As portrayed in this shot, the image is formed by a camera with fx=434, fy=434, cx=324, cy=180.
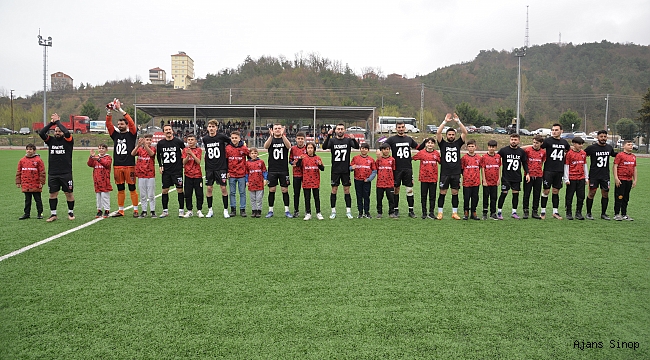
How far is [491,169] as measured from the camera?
910 centimetres

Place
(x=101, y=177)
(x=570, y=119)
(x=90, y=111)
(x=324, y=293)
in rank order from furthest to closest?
(x=90, y=111) → (x=570, y=119) → (x=101, y=177) → (x=324, y=293)

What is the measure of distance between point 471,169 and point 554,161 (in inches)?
72.0

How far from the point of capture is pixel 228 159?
368 inches

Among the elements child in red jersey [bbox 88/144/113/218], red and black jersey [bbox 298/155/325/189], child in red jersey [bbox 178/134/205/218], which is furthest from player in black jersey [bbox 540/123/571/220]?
child in red jersey [bbox 88/144/113/218]

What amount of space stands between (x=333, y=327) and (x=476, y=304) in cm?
153

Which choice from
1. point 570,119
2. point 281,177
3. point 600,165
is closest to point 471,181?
point 600,165

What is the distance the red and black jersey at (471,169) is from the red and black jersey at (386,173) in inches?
59.4

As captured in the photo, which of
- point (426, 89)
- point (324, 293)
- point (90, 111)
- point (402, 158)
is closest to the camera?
point (324, 293)

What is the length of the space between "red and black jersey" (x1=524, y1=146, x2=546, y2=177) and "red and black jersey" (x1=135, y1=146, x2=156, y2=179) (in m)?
7.98

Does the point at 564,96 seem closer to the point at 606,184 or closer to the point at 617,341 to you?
the point at 606,184

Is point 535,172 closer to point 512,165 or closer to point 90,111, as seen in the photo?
point 512,165

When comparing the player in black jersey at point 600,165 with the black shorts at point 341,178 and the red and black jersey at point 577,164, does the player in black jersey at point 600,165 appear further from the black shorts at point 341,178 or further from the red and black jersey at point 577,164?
the black shorts at point 341,178

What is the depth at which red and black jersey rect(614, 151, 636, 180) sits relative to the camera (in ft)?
30.3

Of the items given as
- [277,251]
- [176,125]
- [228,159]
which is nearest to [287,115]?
[176,125]
